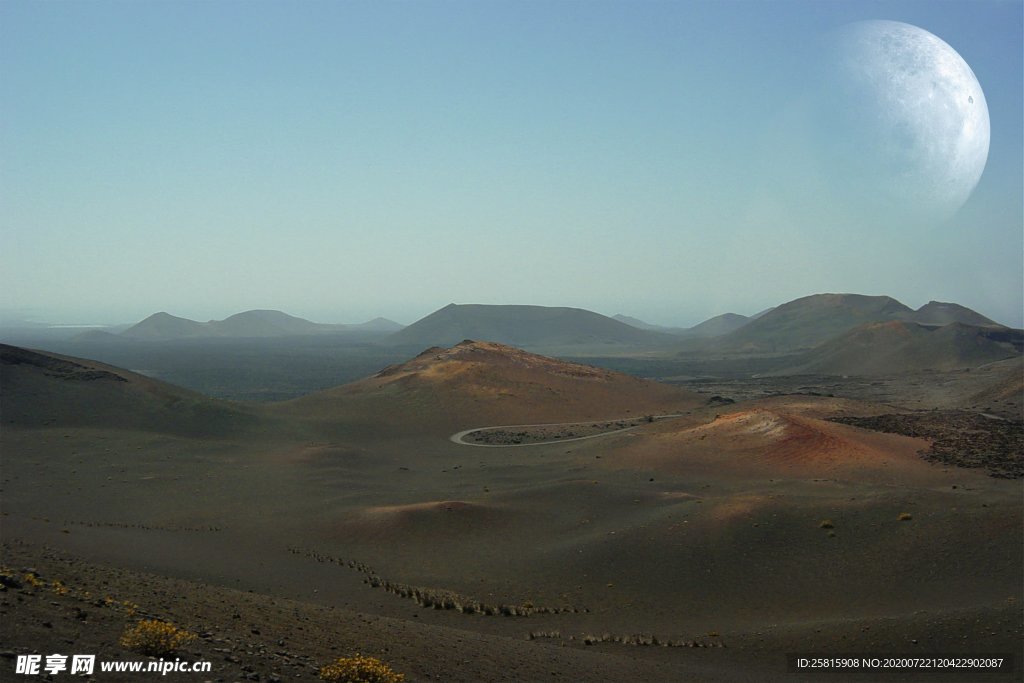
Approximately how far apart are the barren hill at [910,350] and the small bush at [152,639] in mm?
117731

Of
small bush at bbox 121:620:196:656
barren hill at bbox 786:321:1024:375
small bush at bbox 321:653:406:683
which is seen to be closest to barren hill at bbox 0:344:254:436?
small bush at bbox 121:620:196:656

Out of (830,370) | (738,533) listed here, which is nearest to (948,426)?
(738,533)

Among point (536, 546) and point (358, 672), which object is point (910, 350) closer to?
point (536, 546)

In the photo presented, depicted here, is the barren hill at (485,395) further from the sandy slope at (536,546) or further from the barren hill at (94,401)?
the sandy slope at (536,546)

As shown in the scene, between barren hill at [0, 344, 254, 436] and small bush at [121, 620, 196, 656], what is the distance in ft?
135

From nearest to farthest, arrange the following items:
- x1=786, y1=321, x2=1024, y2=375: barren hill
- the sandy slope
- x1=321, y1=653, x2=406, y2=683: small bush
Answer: x1=321, y1=653, x2=406, y2=683: small bush, the sandy slope, x1=786, y1=321, x2=1024, y2=375: barren hill

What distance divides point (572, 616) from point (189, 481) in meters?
23.4

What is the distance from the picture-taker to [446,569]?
22.2 metres

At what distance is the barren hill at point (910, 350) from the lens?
11269 centimetres

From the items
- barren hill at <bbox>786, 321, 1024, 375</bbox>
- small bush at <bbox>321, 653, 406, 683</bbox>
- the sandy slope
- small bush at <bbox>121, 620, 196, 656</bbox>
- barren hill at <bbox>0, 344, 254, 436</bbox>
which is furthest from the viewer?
barren hill at <bbox>786, 321, 1024, 375</bbox>

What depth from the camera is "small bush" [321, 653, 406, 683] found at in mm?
9562

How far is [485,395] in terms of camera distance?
65625mm

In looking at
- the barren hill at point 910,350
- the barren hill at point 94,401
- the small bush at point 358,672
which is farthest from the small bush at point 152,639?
the barren hill at point 910,350

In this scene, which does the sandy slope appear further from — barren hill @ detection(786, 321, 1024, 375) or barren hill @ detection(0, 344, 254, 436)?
barren hill @ detection(786, 321, 1024, 375)
